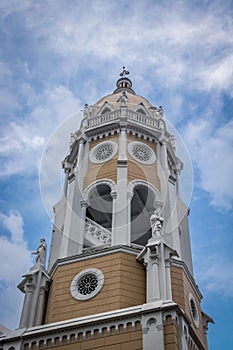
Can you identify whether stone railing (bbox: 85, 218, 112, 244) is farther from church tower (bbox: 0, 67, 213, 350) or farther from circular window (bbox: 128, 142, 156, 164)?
circular window (bbox: 128, 142, 156, 164)

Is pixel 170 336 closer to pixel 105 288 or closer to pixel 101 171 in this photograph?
pixel 105 288

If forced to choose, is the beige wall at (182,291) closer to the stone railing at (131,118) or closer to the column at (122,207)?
the column at (122,207)

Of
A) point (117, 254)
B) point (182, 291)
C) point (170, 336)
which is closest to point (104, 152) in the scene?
point (117, 254)

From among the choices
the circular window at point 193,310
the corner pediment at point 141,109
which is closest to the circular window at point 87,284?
the circular window at point 193,310

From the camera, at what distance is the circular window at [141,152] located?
97.4 ft

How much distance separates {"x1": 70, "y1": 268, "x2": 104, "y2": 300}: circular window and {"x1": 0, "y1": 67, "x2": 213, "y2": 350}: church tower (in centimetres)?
5

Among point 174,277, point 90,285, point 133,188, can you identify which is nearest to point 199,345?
point 174,277

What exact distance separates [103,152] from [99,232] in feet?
19.0

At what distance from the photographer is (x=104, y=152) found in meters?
30.1

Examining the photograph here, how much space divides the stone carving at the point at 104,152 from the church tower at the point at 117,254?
0.06 metres

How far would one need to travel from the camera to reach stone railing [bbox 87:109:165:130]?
32.2 meters

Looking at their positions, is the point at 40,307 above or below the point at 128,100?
below

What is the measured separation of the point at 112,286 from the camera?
22625 millimetres

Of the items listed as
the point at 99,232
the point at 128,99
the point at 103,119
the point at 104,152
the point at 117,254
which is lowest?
the point at 117,254
